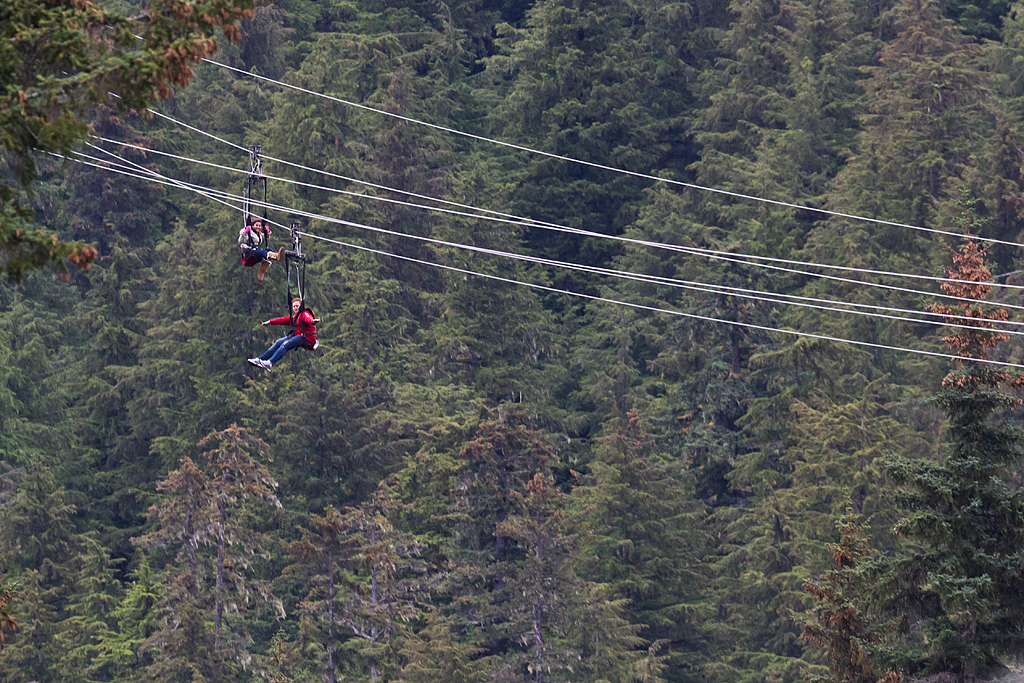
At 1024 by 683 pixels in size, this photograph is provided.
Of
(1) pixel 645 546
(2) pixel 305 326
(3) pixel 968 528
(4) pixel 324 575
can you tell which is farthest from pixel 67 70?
(1) pixel 645 546

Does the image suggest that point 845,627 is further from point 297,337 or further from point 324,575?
point 324,575

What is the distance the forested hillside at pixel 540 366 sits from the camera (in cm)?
3506

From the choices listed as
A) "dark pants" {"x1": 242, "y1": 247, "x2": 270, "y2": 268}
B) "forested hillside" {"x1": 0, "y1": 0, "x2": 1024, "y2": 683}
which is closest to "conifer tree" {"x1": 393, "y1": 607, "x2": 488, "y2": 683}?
"forested hillside" {"x1": 0, "y1": 0, "x2": 1024, "y2": 683}

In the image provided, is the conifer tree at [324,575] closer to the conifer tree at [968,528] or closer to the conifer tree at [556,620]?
the conifer tree at [556,620]

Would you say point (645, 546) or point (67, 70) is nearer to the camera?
point (67, 70)

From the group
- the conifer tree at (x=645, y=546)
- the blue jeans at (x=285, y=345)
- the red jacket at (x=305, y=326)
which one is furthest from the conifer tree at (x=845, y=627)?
the conifer tree at (x=645, y=546)

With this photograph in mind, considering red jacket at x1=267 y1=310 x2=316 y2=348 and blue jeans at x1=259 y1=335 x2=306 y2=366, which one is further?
blue jeans at x1=259 y1=335 x2=306 y2=366

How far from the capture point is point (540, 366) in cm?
4988

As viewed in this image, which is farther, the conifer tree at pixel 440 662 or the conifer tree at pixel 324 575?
the conifer tree at pixel 324 575

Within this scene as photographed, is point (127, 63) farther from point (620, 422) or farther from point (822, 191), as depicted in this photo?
Answer: point (822, 191)

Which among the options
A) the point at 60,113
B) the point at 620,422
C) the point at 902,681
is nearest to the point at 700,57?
the point at 620,422

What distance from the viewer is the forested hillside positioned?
1380 inches

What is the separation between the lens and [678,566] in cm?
3953

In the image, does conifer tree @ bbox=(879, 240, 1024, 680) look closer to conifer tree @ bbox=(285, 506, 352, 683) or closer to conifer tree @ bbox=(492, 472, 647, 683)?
conifer tree @ bbox=(492, 472, 647, 683)
